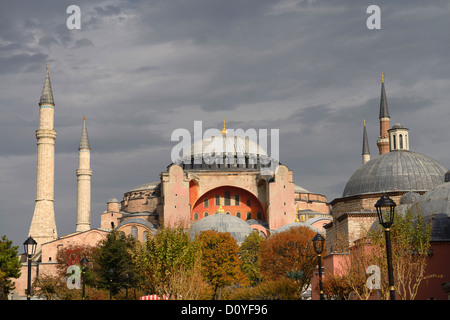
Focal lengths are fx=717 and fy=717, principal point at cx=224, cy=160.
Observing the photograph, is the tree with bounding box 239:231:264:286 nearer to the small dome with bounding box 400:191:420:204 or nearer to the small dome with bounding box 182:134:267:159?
the small dome with bounding box 400:191:420:204

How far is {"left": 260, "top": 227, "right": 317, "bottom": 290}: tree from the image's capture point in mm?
44562

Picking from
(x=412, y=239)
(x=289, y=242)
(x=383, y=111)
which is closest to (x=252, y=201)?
(x=383, y=111)

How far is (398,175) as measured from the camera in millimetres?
39906

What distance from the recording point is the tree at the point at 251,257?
1854 inches

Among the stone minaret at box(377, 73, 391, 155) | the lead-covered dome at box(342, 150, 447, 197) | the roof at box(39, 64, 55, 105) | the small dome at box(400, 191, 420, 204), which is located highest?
the roof at box(39, 64, 55, 105)

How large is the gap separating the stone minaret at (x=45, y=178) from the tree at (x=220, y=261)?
17.1 metres

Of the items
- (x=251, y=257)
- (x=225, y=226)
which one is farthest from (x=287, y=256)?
(x=225, y=226)

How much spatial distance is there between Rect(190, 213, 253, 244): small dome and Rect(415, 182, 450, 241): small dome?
24.6m

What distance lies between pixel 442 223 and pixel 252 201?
37.7 metres

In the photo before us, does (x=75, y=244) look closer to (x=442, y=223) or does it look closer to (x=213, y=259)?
(x=213, y=259)

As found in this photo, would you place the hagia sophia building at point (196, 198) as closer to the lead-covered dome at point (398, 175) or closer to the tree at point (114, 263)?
the lead-covered dome at point (398, 175)

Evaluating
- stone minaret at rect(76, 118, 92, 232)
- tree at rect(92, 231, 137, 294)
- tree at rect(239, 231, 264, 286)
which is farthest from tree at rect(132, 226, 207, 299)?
stone minaret at rect(76, 118, 92, 232)

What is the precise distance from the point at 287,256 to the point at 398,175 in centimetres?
963
